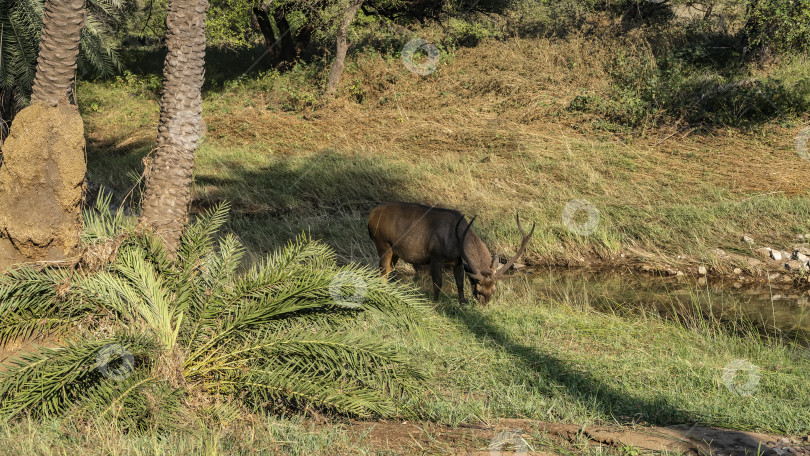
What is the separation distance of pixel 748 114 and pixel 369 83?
10.8m

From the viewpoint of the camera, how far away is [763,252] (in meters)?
12.3

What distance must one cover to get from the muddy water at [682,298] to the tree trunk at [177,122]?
17.4 feet

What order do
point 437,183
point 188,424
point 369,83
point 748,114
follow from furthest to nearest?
1. point 369,83
2. point 748,114
3. point 437,183
4. point 188,424

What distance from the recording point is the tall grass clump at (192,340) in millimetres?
5262

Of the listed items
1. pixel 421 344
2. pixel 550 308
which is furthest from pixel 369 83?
pixel 421 344

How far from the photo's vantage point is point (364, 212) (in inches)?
591

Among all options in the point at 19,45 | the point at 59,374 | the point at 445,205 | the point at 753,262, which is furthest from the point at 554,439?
the point at 19,45

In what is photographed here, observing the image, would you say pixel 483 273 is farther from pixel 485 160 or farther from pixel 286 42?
pixel 286 42

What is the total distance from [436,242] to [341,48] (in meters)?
13.5

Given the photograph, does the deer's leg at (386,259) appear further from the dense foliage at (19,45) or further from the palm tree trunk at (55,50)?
the dense foliage at (19,45)

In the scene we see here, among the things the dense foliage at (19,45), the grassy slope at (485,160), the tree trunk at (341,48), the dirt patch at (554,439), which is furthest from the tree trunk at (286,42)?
the dirt patch at (554,439)

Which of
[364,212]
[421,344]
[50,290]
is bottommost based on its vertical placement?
[364,212]

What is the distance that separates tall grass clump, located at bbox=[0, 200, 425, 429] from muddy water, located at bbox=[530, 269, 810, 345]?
483 cm

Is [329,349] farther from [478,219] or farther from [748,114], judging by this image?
[748,114]
